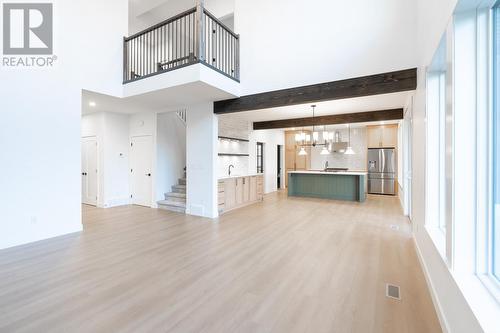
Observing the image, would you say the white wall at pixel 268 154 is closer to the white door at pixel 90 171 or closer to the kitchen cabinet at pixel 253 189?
the kitchen cabinet at pixel 253 189

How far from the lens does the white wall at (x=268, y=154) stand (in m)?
8.59

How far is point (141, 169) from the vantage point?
6.86m

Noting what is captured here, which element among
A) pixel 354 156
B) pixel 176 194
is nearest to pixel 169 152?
pixel 176 194

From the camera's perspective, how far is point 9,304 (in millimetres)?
2146

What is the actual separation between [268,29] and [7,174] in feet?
17.1

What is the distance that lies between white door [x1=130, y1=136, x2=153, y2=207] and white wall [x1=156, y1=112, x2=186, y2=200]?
281mm

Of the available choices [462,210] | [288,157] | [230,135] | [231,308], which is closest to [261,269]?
[231,308]

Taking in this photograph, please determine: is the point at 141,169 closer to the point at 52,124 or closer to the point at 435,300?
the point at 52,124

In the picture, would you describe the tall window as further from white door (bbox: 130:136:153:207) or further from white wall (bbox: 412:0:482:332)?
white door (bbox: 130:136:153:207)

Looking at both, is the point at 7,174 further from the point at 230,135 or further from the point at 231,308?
the point at 230,135

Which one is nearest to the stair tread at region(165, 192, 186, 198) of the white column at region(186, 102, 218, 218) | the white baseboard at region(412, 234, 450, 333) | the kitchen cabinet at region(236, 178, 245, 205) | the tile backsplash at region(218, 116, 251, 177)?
the white column at region(186, 102, 218, 218)

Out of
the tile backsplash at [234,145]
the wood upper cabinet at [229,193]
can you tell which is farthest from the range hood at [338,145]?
the wood upper cabinet at [229,193]

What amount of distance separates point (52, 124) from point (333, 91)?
16.3 ft

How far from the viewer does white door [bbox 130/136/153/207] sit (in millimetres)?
6688
